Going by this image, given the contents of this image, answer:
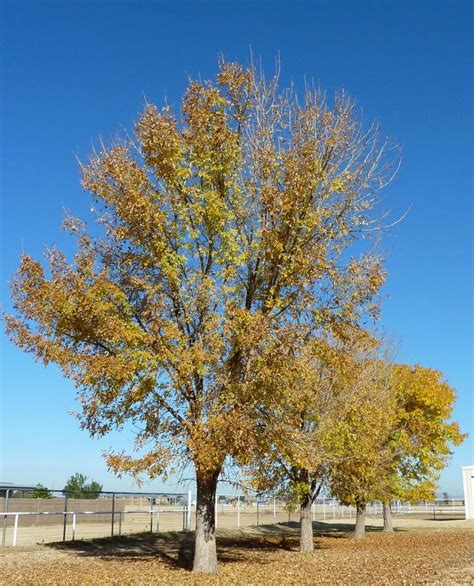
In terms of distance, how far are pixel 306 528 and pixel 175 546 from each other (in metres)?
4.60

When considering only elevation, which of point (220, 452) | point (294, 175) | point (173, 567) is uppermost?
point (294, 175)

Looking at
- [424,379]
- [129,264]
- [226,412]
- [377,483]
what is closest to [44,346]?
[129,264]

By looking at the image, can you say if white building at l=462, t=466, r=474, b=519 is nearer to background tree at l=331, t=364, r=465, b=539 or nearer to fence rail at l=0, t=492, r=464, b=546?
fence rail at l=0, t=492, r=464, b=546

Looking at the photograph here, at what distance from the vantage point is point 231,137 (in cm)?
1606

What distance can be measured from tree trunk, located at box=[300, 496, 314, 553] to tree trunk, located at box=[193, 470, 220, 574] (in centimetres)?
738

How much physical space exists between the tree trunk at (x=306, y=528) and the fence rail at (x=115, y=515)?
0.52 m

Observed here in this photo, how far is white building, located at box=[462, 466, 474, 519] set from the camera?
153 ft

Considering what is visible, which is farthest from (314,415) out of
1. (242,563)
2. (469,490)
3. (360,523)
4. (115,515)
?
(469,490)

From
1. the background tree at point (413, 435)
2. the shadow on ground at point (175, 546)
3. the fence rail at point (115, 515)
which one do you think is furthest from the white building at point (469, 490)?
Answer: the shadow on ground at point (175, 546)

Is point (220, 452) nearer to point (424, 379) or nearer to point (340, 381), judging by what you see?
point (340, 381)

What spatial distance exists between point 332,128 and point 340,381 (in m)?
8.77

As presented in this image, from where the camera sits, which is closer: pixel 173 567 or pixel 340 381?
pixel 173 567

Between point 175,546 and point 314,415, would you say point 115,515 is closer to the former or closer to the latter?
point 175,546

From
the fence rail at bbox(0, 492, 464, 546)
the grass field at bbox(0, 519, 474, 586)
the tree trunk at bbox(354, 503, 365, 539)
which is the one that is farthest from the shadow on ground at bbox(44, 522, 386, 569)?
the tree trunk at bbox(354, 503, 365, 539)
